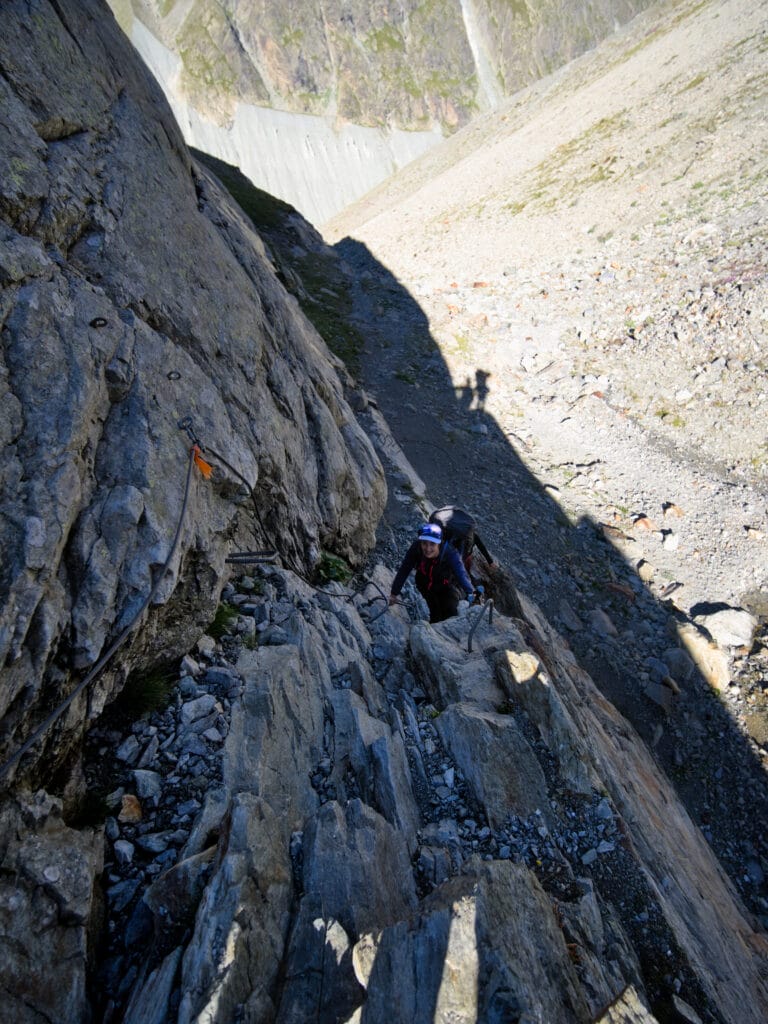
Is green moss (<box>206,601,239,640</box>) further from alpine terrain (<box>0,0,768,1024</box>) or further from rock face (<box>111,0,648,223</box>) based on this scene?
rock face (<box>111,0,648,223</box>)

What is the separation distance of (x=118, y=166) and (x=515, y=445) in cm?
1633

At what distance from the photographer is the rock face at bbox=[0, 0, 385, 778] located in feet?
15.5

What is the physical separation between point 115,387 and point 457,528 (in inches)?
261

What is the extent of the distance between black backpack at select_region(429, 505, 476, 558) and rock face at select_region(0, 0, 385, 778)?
2285 mm

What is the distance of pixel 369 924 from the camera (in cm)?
434

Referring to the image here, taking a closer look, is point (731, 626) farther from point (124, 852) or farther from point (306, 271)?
point (306, 271)

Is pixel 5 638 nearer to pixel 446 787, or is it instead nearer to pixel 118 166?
pixel 446 787

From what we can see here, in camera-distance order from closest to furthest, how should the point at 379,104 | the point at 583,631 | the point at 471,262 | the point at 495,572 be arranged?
the point at 495,572
the point at 583,631
the point at 471,262
the point at 379,104

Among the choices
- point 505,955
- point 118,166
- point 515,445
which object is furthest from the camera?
point 515,445

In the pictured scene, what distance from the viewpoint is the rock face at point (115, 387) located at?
4.72 metres

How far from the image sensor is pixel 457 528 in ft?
34.6

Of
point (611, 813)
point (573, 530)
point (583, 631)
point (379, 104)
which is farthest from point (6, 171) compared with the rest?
point (379, 104)

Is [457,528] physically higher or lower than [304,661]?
lower

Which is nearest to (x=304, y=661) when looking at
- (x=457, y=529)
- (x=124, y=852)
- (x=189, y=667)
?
(x=189, y=667)
